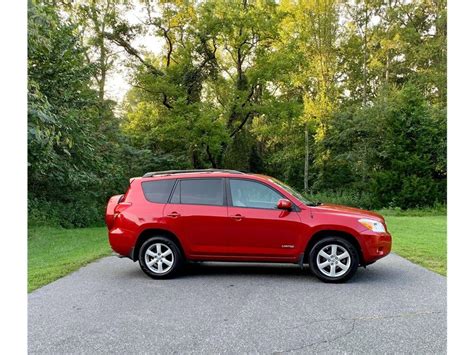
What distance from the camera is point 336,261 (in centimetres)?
689

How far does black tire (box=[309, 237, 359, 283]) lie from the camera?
6.84 meters

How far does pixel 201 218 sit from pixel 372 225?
2.72 m

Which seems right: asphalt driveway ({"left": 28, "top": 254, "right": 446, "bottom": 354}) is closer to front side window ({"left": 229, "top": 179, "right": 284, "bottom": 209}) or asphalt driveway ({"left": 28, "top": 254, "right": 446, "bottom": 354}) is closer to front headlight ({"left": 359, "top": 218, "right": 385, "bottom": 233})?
front headlight ({"left": 359, "top": 218, "right": 385, "bottom": 233})

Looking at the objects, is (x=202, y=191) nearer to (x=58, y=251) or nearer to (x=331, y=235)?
(x=331, y=235)

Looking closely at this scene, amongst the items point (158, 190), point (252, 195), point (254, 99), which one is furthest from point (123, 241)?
point (254, 99)

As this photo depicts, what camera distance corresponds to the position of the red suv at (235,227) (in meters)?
6.93

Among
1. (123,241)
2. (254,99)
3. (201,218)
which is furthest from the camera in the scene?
(254,99)

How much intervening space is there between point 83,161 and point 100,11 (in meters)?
12.1

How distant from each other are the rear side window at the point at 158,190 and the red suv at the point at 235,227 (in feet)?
0.06

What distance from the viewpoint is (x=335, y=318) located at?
5105 millimetres

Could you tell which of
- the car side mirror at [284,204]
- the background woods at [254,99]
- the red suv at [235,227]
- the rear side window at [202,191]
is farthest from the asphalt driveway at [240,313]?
the background woods at [254,99]

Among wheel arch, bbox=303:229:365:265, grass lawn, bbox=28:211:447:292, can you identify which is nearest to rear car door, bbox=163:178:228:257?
wheel arch, bbox=303:229:365:265
